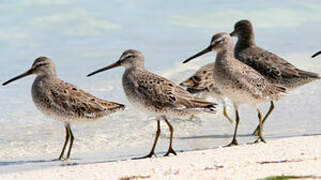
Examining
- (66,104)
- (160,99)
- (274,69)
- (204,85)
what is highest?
(274,69)

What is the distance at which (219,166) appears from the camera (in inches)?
356

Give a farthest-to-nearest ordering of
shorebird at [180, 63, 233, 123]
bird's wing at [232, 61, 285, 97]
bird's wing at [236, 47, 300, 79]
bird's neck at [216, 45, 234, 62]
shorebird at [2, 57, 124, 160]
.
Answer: shorebird at [180, 63, 233, 123] < bird's wing at [236, 47, 300, 79] < bird's neck at [216, 45, 234, 62] < shorebird at [2, 57, 124, 160] < bird's wing at [232, 61, 285, 97]

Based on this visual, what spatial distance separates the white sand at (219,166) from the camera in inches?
330

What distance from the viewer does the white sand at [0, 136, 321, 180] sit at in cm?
838

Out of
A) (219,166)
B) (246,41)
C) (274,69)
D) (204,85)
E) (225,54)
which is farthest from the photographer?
(204,85)

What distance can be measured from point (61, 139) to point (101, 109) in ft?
6.74

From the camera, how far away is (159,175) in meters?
8.62

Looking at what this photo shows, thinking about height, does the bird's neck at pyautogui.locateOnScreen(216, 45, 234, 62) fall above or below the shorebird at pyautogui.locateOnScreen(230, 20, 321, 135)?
above

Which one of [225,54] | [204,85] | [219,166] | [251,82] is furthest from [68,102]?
[204,85]

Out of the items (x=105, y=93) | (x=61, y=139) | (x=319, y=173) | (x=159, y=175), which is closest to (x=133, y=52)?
(x=61, y=139)

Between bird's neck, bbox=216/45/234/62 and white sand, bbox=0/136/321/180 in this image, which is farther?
bird's neck, bbox=216/45/234/62

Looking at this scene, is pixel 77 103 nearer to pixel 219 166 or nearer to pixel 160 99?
pixel 160 99

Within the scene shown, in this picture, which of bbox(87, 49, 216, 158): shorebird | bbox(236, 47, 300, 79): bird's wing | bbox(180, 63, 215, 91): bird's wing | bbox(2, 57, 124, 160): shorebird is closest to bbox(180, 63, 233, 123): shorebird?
bbox(180, 63, 215, 91): bird's wing

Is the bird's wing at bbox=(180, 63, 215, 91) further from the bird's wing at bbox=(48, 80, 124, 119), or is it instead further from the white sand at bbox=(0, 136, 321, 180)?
the white sand at bbox=(0, 136, 321, 180)
